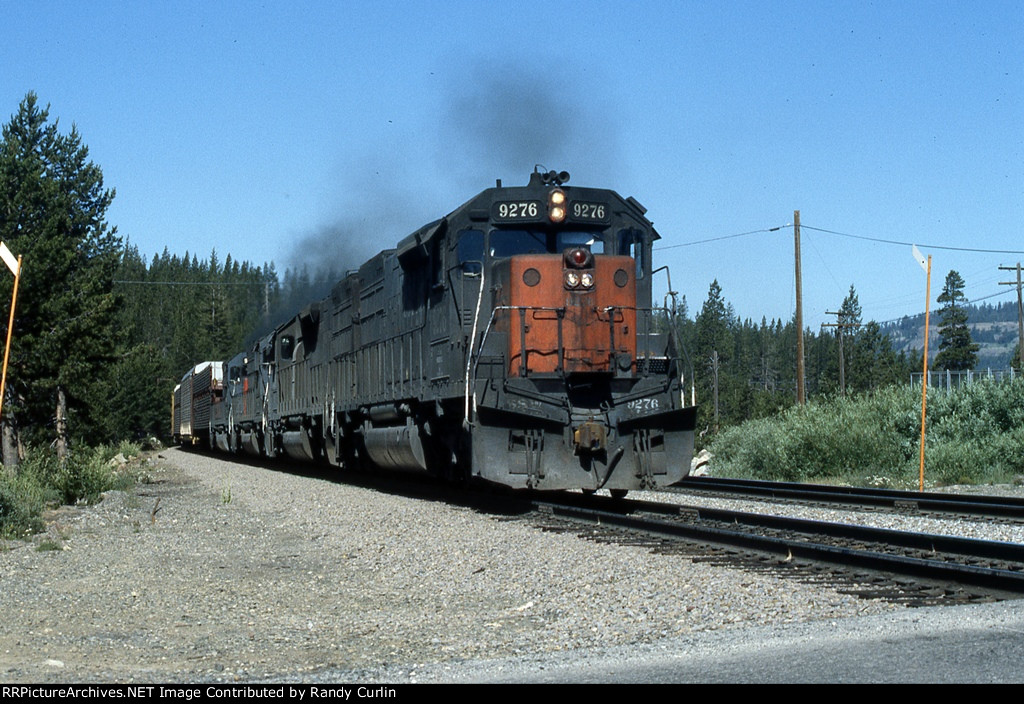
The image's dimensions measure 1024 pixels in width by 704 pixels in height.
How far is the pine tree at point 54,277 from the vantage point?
79.0 feet

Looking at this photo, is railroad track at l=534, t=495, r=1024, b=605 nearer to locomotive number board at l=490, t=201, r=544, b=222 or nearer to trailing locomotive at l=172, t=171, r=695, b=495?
trailing locomotive at l=172, t=171, r=695, b=495

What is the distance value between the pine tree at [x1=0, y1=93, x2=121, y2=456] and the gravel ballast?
1370 centimetres

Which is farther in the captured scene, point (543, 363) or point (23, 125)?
point (23, 125)

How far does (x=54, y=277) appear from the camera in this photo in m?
27.3

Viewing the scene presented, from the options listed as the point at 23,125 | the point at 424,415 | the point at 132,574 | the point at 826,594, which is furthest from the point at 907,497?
the point at 23,125

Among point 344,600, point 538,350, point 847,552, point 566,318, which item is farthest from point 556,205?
point 344,600

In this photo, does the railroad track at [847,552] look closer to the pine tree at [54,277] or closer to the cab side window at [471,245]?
the cab side window at [471,245]

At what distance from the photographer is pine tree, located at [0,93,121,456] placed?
2408 centimetres

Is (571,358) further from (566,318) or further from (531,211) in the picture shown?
(531,211)

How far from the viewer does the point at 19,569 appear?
8812 mm

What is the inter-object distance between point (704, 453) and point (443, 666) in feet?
72.2

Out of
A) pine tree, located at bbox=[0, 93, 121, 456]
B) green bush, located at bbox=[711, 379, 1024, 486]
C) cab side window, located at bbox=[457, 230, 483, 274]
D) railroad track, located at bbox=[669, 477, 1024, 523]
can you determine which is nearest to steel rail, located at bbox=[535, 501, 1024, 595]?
railroad track, located at bbox=[669, 477, 1024, 523]

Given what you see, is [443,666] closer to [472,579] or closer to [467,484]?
[472,579]

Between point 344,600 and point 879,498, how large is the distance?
8464mm
